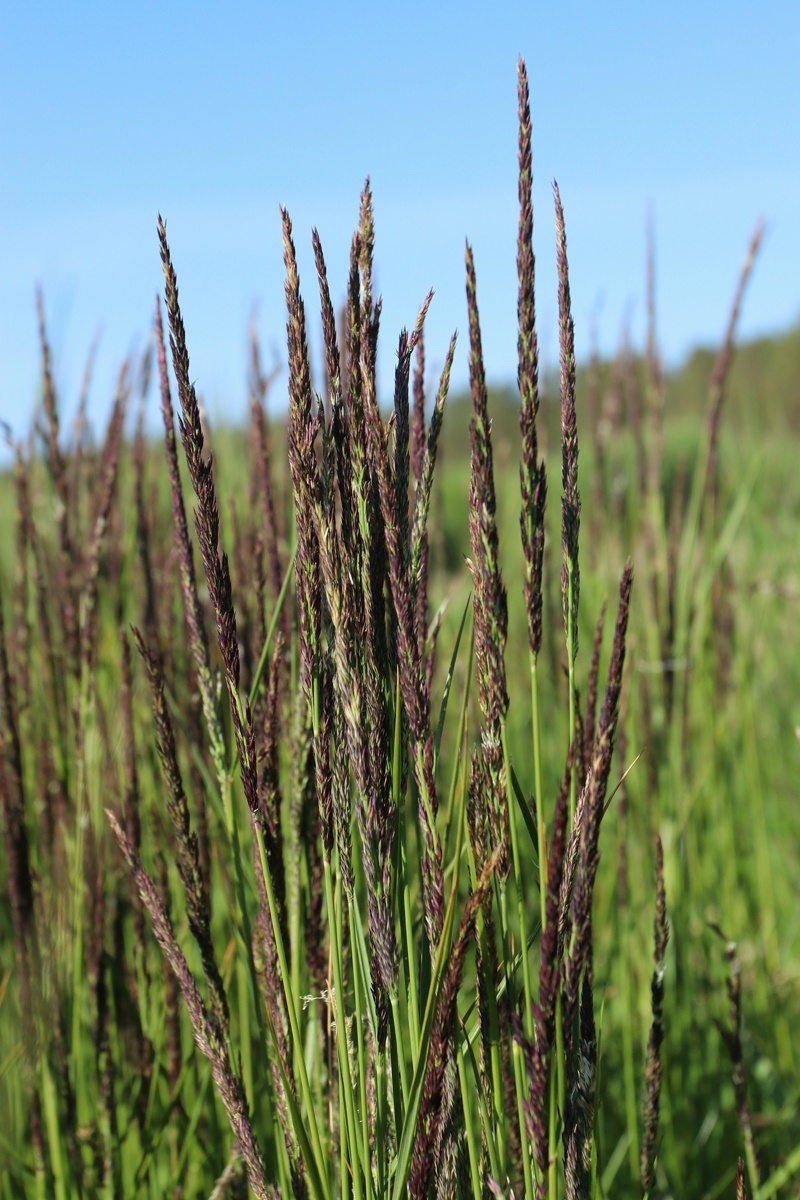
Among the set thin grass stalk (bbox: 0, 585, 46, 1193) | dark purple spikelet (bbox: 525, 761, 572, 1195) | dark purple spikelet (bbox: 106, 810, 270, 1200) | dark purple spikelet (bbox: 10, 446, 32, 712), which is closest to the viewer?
dark purple spikelet (bbox: 525, 761, 572, 1195)

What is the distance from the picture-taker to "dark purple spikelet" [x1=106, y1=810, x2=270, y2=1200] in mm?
766

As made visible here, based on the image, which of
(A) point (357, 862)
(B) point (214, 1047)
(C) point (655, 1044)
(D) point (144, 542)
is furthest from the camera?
(D) point (144, 542)

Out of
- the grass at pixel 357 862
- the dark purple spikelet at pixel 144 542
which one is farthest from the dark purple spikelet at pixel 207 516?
the dark purple spikelet at pixel 144 542

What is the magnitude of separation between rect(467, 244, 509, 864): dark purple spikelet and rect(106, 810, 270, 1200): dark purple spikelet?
0.28 m

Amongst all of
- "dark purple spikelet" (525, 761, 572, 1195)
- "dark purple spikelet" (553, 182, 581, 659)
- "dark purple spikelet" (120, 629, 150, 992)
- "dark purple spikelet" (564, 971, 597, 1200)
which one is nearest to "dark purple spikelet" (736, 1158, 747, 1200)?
"dark purple spikelet" (564, 971, 597, 1200)

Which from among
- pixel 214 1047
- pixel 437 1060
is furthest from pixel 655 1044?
pixel 214 1047

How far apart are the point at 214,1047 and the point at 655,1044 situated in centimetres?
41

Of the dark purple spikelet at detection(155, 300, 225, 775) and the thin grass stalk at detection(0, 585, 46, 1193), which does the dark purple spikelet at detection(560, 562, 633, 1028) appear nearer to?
the dark purple spikelet at detection(155, 300, 225, 775)

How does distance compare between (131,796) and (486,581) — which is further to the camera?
(131,796)

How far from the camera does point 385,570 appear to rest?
750 mm

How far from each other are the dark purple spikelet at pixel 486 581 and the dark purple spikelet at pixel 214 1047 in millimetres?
283

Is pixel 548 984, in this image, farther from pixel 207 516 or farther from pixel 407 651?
pixel 207 516

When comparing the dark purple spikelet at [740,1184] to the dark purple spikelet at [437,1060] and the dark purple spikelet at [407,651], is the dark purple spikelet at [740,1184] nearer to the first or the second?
the dark purple spikelet at [437,1060]

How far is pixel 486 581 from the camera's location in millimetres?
727
